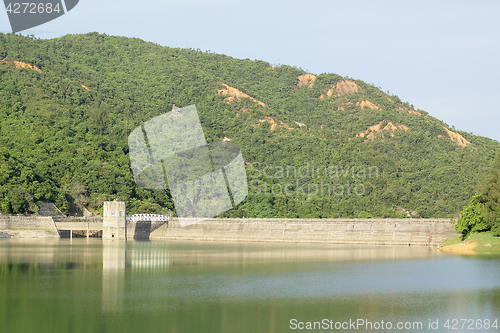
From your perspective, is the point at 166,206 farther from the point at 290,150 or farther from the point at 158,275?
the point at 158,275

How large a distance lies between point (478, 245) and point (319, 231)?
24928 millimetres

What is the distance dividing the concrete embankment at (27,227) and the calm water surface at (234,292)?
2316 centimetres

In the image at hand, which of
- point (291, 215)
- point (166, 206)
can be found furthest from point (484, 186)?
point (166, 206)

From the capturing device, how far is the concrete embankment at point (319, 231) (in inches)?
2549

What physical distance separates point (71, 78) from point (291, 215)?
217 ft

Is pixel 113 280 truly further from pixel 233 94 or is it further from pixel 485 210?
pixel 233 94

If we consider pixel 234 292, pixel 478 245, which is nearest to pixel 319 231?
pixel 478 245

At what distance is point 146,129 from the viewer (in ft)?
385

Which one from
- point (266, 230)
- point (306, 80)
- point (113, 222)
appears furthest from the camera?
point (306, 80)

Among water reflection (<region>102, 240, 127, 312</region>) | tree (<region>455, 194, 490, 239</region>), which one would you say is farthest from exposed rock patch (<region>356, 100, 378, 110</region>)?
water reflection (<region>102, 240, 127, 312</region>)

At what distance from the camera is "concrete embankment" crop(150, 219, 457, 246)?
64750 mm

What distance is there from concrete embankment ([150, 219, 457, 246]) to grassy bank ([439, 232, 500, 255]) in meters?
8.76

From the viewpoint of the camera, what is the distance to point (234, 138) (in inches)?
5251

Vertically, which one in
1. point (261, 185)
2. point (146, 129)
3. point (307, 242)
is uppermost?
point (146, 129)
